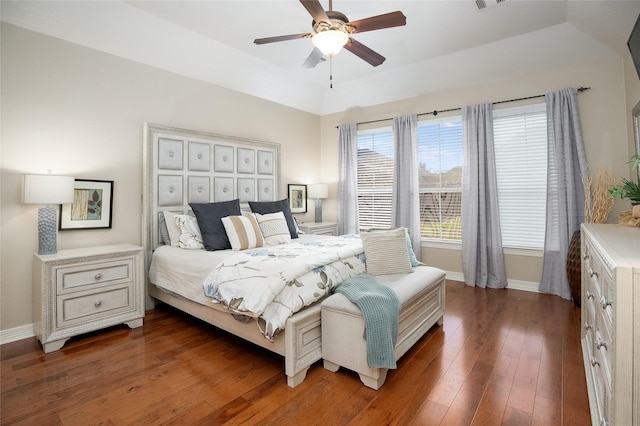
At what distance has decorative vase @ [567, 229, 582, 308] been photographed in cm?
321

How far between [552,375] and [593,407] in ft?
1.40

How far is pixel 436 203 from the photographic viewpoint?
4574mm

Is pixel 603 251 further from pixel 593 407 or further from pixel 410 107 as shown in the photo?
pixel 410 107

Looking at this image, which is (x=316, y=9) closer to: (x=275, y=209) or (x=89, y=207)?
(x=275, y=209)

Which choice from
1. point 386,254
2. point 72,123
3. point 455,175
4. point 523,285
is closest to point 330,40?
point 386,254

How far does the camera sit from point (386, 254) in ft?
8.79

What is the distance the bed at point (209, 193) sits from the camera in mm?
2043

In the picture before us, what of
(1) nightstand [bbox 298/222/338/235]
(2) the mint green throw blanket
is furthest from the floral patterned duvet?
(1) nightstand [bbox 298/222/338/235]

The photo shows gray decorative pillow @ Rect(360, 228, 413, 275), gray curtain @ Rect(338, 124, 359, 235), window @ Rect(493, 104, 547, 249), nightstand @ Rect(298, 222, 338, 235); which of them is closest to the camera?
gray decorative pillow @ Rect(360, 228, 413, 275)

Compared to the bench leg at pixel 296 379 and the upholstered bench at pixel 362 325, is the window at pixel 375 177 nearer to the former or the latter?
the upholstered bench at pixel 362 325

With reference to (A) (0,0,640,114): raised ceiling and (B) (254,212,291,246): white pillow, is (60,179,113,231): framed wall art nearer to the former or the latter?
(A) (0,0,640,114): raised ceiling

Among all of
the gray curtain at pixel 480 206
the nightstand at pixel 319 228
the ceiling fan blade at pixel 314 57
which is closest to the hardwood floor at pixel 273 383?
the gray curtain at pixel 480 206

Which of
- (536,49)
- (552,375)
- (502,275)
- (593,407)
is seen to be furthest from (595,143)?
(593,407)

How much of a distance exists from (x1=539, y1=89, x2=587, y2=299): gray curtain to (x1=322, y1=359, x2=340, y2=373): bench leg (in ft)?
9.76
